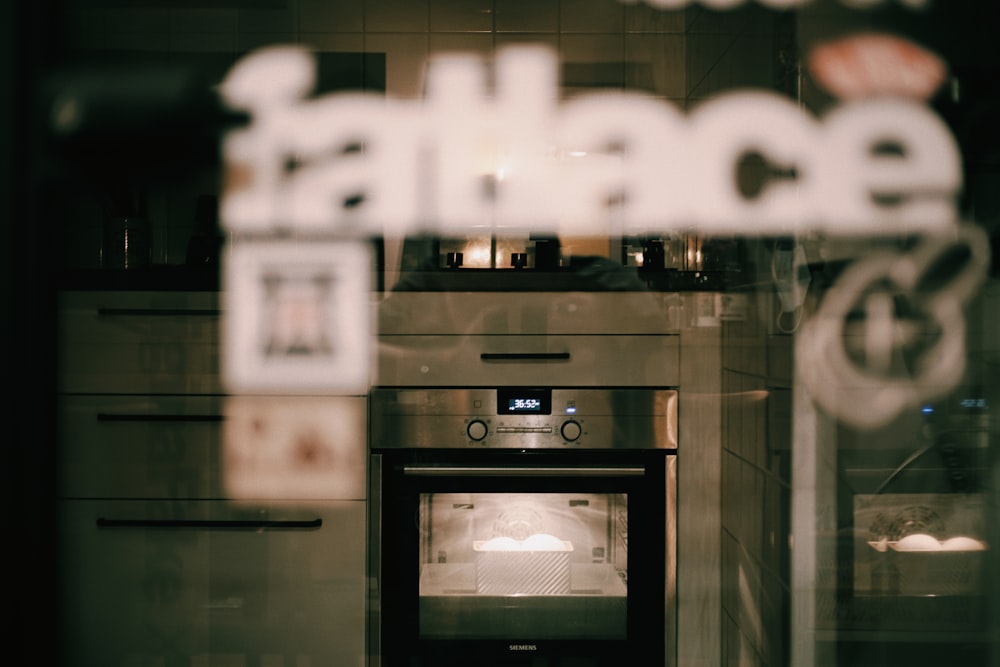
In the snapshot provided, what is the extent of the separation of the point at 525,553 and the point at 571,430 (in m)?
0.27

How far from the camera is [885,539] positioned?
1369 mm

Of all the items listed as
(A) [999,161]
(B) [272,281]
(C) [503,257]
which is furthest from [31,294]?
(A) [999,161]

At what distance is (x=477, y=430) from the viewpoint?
1.69 m

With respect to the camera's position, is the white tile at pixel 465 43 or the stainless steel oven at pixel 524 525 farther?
the white tile at pixel 465 43

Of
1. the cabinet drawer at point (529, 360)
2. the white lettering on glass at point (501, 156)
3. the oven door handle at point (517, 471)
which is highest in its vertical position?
the white lettering on glass at point (501, 156)

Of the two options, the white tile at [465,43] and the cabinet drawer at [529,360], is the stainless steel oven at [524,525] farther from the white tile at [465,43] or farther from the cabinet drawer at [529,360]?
the white tile at [465,43]

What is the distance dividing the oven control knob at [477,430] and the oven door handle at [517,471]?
6 centimetres

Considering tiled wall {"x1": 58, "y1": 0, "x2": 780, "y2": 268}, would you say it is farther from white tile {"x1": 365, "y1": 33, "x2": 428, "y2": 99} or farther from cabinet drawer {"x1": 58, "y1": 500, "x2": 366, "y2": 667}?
cabinet drawer {"x1": 58, "y1": 500, "x2": 366, "y2": 667}

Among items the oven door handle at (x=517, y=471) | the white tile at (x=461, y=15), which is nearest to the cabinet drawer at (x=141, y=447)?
the oven door handle at (x=517, y=471)

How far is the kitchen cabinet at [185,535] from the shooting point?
1.66m

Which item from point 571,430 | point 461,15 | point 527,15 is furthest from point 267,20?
point 571,430

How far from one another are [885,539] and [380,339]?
99 cm

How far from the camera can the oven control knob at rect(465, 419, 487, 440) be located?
1685mm

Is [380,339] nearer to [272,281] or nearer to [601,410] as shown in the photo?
[272,281]
